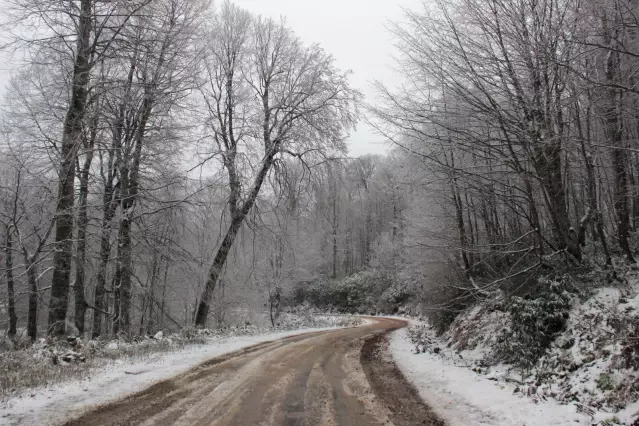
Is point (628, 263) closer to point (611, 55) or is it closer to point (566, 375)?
point (566, 375)

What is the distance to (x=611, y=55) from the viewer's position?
7379 millimetres

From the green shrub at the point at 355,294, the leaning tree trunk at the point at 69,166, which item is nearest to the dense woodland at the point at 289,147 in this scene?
the leaning tree trunk at the point at 69,166

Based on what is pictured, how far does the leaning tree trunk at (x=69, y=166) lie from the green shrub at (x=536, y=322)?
28.0 feet

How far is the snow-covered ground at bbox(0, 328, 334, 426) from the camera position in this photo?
4.85 meters

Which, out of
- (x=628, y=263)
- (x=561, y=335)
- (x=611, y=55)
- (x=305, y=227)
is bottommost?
(x=561, y=335)

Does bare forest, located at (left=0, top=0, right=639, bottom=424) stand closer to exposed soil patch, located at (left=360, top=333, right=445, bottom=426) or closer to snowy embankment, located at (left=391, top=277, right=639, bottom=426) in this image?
snowy embankment, located at (left=391, top=277, right=639, bottom=426)

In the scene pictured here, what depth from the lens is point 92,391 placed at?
5984 mm

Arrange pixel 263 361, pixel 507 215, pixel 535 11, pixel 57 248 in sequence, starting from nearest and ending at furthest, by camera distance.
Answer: pixel 535 11 < pixel 57 248 < pixel 263 361 < pixel 507 215

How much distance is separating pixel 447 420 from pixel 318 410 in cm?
155

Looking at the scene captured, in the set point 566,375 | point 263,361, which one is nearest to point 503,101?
point 566,375

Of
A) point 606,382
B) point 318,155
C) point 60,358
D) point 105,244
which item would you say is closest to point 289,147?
point 318,155

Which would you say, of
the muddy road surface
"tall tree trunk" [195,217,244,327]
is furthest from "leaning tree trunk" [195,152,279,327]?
the muddy road surface

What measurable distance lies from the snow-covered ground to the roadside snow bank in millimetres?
4301

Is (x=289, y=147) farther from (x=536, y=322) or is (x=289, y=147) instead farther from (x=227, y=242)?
(x=536, y=322)
